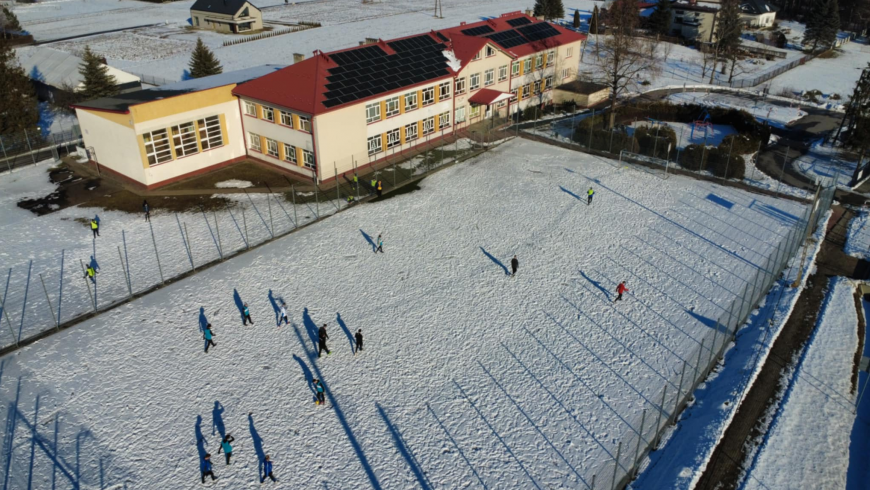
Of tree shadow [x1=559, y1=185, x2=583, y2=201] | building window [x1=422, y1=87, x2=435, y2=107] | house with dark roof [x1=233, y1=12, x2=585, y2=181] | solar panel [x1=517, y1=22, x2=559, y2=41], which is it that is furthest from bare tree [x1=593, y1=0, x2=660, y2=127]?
building window [x1=422, y1=87, x2=435, y2=107]

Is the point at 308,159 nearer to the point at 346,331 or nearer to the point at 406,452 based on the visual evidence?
the point at 346,331

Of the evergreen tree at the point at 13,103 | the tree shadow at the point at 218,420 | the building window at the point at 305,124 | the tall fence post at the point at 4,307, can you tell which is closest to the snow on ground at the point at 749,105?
the building window at the point at 305,124

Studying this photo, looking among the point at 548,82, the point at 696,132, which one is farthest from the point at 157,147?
the point at 696,132

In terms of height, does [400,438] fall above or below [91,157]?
below

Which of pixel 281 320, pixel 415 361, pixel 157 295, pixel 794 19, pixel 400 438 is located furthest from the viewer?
pixel 794 19

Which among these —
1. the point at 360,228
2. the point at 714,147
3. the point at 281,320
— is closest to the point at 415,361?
the point at 281,320

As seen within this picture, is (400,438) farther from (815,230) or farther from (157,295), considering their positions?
(815,230)

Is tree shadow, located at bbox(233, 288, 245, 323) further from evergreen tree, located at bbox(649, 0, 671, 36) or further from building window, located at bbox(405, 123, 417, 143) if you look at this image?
evergreen tree, located at bbox(649, 0, 671, 36)
